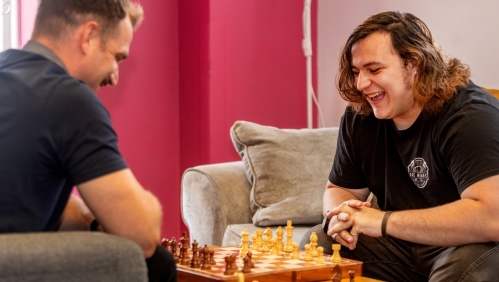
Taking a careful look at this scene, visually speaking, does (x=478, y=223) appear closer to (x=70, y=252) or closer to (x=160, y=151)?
(x=70, y=252)

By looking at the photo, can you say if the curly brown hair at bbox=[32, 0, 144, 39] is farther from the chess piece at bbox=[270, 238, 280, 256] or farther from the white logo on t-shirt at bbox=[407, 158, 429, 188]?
the white logo on t-shirt at bbox=[407, 158, 429, 188]

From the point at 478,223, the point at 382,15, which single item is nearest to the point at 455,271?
the point at 478,223

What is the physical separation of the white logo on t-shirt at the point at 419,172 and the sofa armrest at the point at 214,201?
1026 mm

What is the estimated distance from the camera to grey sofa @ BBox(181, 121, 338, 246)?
123 inches

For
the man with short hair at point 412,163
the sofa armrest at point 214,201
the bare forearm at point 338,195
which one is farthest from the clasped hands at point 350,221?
the sofa armrest at point 214,201

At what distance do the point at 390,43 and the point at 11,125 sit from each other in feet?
4.98

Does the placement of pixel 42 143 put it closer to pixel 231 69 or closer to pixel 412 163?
pixel 412 163

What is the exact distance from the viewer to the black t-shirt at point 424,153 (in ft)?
7.00

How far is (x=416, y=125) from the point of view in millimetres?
2385

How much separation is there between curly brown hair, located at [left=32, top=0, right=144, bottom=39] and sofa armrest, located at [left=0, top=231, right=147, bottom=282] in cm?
54

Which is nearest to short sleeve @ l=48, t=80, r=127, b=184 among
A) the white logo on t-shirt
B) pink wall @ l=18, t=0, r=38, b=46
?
the white logo on t-shirt

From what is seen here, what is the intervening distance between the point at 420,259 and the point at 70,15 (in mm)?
1437

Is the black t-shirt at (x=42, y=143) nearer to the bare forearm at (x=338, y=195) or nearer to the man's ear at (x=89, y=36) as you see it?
the man's ear at (x=89, y=36)

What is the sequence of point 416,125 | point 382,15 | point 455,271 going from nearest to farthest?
1. point 455,271
2. point 416,125
3. point 382,15
